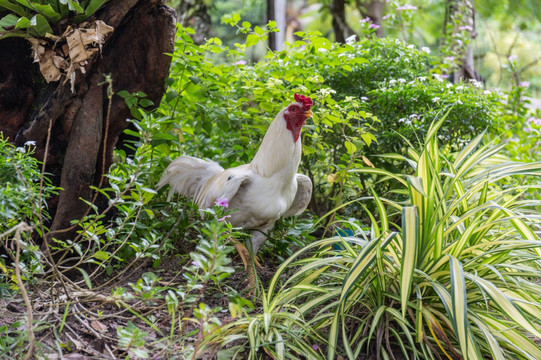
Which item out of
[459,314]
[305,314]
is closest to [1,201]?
[305,314]

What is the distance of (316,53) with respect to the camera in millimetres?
3529

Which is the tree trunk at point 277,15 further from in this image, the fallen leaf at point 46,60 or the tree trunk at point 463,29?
the fallen leaf at point 46,60

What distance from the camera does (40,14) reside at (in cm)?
237

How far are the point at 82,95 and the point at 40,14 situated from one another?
1.45 feet

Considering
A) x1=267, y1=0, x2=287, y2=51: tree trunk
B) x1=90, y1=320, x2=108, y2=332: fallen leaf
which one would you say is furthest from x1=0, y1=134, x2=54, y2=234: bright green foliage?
x1=267, y1=0, x2=287, y2=51: tree trunk

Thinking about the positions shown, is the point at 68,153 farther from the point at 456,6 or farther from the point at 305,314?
the point at 456,6

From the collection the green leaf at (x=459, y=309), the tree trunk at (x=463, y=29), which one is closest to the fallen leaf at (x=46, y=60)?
the green leaf at (x=459, y=309)

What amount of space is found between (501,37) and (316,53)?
10.2 meters

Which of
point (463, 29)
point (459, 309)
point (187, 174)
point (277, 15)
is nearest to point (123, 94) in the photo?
point (187, 174)

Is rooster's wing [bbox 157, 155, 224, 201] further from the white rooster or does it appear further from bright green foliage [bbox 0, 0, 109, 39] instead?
bright green foliage [bbox 0, 0, 109, 39]

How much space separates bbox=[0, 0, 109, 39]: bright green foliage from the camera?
7.64 feet

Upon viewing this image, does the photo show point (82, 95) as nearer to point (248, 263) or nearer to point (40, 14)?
point (40, 14)

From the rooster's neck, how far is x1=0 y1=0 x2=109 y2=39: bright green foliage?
1.04m

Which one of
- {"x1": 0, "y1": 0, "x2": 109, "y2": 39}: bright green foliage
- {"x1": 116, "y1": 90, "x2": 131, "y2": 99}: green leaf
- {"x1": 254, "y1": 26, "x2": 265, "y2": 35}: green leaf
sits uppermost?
{"x1": 0, "y1": 0, "x2": 109, "y2": 39}: bright green foliage
